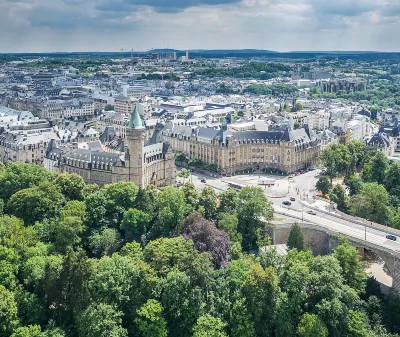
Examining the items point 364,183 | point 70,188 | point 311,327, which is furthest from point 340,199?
point 70,188

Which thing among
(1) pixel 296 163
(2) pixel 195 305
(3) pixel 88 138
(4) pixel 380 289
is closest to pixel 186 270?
(2) pixel 195 305

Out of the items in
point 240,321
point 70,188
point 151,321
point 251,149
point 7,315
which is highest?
point 251,149

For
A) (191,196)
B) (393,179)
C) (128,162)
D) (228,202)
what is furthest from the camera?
(393,179)

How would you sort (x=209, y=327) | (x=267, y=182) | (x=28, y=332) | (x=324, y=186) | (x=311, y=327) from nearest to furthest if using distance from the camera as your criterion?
1. (x=28, y=332)
2. (x=209, y=327)
3. (x=311, y=327)
4. (x=324, y=186)
5. (x=267, y=182)

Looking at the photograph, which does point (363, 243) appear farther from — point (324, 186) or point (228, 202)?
point (324, 186)

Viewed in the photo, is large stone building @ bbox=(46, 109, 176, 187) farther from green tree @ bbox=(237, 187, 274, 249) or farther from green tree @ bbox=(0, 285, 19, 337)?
green tree @ bbox=(0, 285, 19, 337)

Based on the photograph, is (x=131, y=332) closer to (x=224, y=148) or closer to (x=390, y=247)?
(x=390, y=247)
